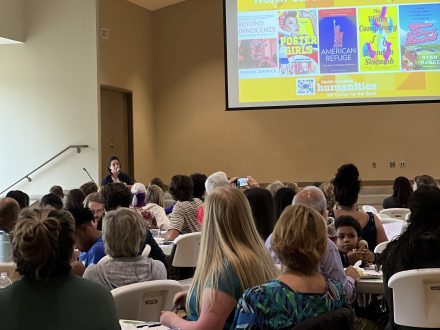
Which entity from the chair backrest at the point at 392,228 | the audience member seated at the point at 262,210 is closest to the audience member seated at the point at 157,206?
the audience member seated at the point at 262,210

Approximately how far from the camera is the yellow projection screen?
10.4 metres

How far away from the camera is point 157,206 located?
6.68 m

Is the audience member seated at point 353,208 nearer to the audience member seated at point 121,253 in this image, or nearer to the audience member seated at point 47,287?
the audience member seated at point 121,253

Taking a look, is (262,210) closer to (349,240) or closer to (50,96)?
(349,240)

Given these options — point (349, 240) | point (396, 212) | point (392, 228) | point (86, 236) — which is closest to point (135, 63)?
point (396, 212)

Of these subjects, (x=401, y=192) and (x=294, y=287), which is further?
(x=401, y=192)

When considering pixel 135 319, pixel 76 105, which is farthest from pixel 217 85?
pixel 135 319

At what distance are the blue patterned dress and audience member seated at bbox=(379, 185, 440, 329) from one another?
41.7 inches

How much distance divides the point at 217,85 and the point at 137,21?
1.85m

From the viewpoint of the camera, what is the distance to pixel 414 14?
10617mm

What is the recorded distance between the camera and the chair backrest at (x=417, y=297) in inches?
124

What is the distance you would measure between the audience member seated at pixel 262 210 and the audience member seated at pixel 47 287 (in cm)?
A: 236

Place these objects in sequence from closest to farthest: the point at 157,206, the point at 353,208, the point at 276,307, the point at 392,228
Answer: the point at 276,307
the point at 353,208
the point at 392,228
the point at 157,206

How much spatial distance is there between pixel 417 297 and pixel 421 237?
28 centimetres
